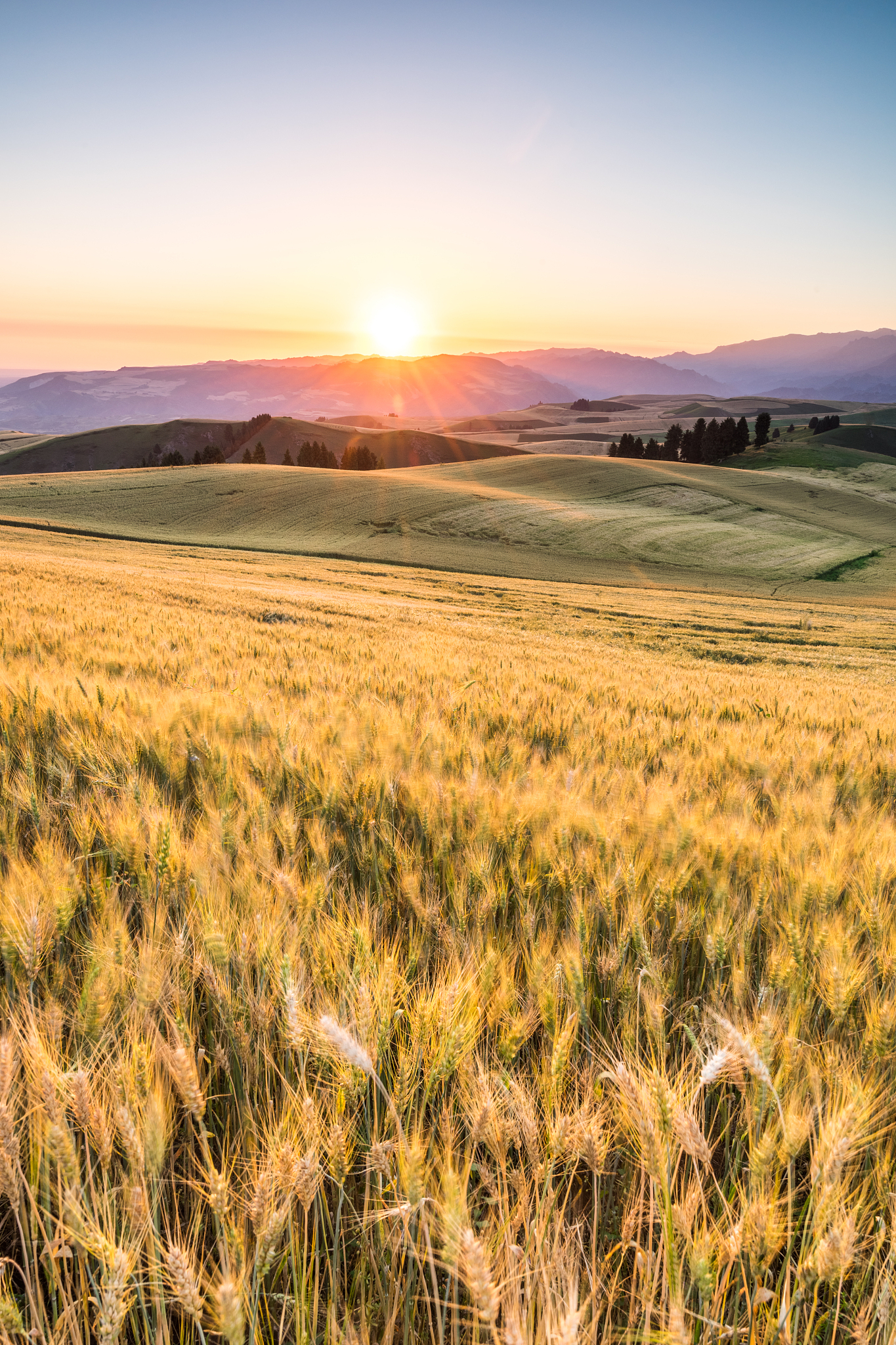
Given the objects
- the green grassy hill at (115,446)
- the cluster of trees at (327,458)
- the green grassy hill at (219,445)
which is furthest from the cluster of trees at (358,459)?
the green grassy hill at (115,446)

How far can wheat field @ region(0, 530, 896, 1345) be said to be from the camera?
89 centimetres

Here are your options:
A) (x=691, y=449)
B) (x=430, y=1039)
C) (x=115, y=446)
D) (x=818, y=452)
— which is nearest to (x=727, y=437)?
(x=691, y=449)

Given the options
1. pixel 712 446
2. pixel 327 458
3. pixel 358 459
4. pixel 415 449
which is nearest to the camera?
pixel 712 446

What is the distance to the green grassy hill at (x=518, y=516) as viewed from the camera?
47844mm

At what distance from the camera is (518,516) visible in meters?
58.3

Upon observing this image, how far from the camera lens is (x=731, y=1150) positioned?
1198mm

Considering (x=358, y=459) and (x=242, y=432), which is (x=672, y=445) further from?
(x=242, y=432)

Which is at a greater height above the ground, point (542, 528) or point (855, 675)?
point (542, 528)

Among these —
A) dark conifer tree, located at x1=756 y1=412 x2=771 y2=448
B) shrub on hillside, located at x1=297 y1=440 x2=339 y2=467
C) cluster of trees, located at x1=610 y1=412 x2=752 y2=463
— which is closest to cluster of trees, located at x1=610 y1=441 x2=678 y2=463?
cluster of trees, located at x1=610 y1=412 x2=752 y2=463

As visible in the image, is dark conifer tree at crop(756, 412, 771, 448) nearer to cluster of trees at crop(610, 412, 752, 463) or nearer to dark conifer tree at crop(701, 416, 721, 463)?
cluster of trees at crop(610, 412, 752, 463)

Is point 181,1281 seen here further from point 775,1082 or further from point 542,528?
point 542,528

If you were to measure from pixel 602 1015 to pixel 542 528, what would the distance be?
183 feet

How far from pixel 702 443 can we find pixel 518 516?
6295cm

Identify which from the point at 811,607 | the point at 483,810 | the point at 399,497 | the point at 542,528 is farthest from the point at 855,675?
the point at 399,497
